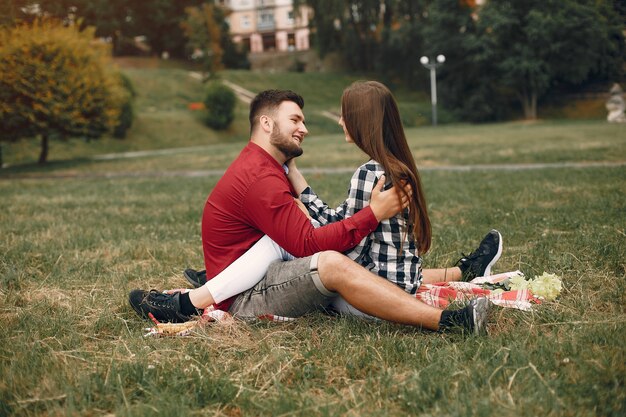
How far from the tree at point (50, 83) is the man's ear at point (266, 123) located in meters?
16.8

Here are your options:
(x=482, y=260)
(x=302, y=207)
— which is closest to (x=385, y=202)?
(x=302, y=207)

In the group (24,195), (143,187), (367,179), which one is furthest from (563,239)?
(24,195)

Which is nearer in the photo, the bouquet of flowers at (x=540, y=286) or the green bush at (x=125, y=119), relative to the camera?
the bouquet of flowers at (x=540, y=286)

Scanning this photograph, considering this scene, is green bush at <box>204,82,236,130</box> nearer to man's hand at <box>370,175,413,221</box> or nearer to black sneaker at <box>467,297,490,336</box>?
man's hand at <box>370,175,413,221</box>

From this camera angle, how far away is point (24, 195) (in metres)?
11.0

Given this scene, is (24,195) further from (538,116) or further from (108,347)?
(538,116)

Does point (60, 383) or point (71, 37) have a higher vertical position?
point (71, 37)

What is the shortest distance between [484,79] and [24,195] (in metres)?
35.6

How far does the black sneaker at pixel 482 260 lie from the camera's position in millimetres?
4293

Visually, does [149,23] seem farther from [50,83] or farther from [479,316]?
[479,316]

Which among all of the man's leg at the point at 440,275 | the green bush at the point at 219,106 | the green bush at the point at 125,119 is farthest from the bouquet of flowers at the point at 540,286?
the green bush at the point at 219,106

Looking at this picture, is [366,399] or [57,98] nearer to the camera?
[366,399]

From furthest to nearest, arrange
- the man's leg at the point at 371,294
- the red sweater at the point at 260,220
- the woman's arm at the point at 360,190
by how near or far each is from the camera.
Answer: the woman's arm at the point at 360,190 → the red sweater at the point at 260,220 → the man's leg at the point at 371,294

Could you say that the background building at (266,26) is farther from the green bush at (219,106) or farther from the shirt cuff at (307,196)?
the shirt cuff at (307,196)
